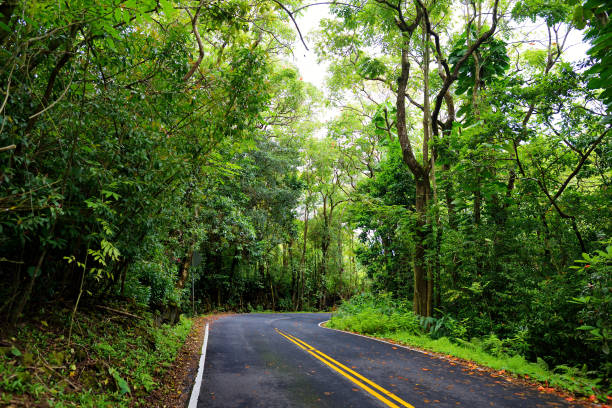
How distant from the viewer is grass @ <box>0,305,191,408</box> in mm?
3646

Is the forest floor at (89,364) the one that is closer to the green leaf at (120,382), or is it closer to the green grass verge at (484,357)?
the green leaf at (120,382)

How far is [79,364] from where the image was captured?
4.77 m

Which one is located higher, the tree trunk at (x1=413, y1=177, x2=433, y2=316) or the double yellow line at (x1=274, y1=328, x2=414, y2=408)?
the tree trunk at (x1=413, y1=177, x2=433, y2=316)

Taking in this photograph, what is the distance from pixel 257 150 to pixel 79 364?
9.15m

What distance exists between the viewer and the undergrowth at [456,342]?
20.8 ft

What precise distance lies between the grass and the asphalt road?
1133 millimetres

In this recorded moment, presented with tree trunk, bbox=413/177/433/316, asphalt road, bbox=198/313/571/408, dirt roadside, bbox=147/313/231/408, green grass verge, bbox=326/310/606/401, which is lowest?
dirt roadside, bbox=147/313/231/408

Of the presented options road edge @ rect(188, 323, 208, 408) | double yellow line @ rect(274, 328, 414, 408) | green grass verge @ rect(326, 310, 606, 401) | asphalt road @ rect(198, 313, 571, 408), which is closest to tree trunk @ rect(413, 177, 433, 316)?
green grass verge @ rect(326, 310, 606, 401)

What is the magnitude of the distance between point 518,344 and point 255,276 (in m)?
25.4

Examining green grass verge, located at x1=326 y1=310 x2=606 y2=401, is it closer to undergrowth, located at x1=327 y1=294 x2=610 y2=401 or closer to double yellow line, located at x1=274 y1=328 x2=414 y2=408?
undergrowth, located at x1=327 y1=294 x2=610 y2=401

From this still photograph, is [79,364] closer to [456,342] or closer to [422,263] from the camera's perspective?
[456,342]

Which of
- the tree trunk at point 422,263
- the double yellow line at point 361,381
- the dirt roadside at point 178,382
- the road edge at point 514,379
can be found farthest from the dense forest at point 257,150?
the double yellow line at point 361,381

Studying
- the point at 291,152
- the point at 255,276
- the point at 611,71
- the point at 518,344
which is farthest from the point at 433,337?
the point at 255,276

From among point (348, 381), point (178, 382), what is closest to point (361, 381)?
point (348, 381)
